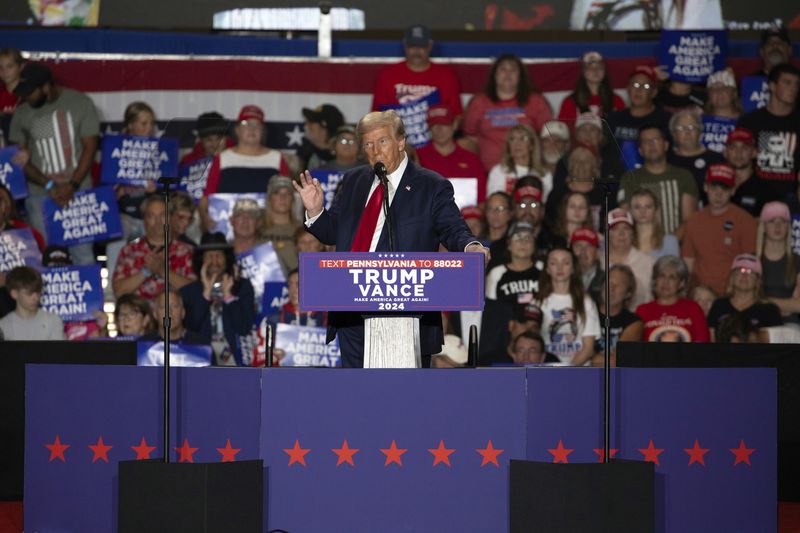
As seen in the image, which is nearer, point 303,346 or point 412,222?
point 412,222

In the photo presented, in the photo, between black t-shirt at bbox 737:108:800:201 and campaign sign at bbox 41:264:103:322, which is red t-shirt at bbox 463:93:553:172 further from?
campaign sign at bbox 41:264:103:322

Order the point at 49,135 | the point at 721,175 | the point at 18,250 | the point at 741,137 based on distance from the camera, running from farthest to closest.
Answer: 1. the point at 49,135
2. the point at 741,137
3. the point at 721,175
4. the point at 18,250

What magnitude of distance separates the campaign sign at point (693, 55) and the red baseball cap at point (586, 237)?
214cm

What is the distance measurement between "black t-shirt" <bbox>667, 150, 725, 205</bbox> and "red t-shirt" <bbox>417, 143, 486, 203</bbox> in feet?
4.80

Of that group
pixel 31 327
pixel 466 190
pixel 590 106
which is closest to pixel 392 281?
pixel 31 327

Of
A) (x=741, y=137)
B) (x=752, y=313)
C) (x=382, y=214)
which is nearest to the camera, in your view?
(x=382, y=214)

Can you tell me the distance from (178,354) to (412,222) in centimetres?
286

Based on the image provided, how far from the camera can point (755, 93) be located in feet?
32.7

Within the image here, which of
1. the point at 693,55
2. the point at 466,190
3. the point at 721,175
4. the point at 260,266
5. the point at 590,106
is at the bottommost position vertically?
the point at 260,266

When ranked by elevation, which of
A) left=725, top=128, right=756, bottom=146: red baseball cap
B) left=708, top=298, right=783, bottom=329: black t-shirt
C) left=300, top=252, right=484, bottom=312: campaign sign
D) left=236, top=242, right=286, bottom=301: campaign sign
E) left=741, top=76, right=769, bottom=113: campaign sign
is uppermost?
left=741, top=76, right=769, bottom=113: campaign sign

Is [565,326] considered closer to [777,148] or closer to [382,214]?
[777,148]

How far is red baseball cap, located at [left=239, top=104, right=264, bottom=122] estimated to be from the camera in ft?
31.4

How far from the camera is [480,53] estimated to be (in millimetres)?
10727

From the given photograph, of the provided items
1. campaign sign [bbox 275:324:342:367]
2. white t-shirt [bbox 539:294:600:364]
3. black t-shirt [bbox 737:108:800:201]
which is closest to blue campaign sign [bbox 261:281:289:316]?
campaign sign [bbox 275:324:342:367]
